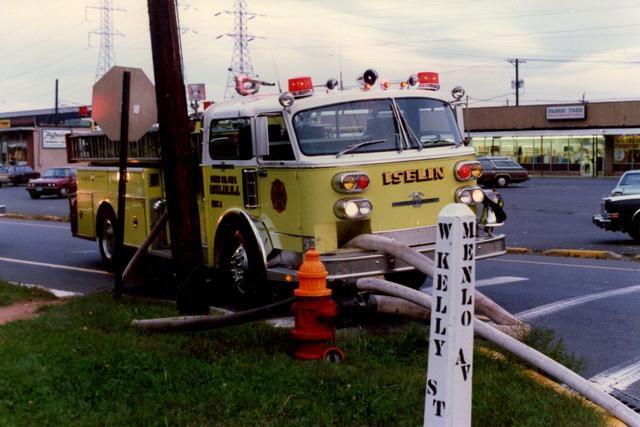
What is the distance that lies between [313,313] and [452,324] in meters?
2.69

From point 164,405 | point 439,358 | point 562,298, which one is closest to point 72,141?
point 562,298

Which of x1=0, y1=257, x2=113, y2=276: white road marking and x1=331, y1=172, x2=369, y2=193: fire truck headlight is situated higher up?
x1=331, y1=172, x2=369, y2=193: fire truck headlight

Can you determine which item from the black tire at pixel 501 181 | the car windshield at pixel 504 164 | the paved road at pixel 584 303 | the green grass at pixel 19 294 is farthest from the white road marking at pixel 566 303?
the car windshield at pixel 504 164

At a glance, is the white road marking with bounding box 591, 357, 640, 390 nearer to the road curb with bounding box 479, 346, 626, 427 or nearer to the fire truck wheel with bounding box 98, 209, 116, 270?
the road curb with bounding box 479, 346, 626, 427

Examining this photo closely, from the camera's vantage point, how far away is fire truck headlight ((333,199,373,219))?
8891 mm

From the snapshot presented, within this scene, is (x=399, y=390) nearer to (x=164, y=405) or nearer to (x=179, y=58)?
(x=164, y=405)

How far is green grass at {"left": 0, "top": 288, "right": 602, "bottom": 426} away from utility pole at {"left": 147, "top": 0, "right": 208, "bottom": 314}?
3.08ft

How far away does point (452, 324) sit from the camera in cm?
400

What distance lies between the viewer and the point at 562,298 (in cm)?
1055

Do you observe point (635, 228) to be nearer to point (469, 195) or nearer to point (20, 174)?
point (469, 195)

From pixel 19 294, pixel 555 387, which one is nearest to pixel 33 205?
pixel 19 294

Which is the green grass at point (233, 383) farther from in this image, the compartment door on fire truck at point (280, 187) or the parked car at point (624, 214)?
the parked car at point (624, 214)

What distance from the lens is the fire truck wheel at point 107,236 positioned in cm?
1387

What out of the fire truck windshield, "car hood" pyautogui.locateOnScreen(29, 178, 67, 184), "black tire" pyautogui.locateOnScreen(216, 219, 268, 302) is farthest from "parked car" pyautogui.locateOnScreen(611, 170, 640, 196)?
"car hood" pyautogui.locateOnScreen(29, 178, 67, 184)
